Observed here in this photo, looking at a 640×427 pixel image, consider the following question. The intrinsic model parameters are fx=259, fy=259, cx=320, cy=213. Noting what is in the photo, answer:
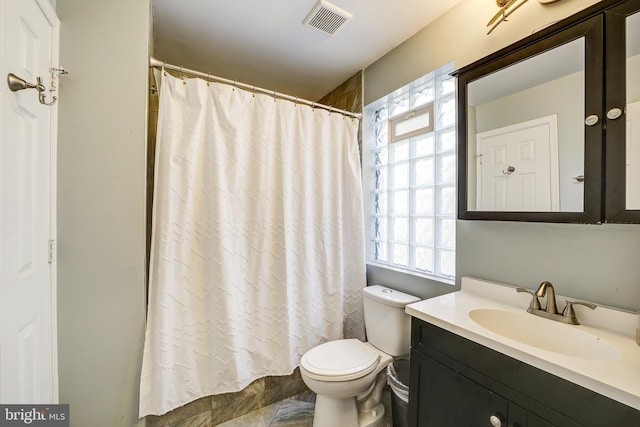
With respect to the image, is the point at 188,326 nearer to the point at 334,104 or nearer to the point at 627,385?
the point at 627,385

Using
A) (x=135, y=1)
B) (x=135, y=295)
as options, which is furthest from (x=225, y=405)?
(x=135, y=1)

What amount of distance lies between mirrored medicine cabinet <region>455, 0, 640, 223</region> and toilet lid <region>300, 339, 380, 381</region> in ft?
3.10

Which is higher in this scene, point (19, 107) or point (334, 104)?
point (334, 104)

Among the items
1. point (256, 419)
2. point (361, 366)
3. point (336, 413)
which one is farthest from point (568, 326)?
point (256, 419)

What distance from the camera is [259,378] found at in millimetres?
1678

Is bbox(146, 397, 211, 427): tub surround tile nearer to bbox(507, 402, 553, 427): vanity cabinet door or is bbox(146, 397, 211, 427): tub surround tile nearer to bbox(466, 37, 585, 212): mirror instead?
bbox(507, 402, 553, 427): vanity cabinet door

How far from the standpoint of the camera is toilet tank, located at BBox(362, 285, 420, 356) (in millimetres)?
1518

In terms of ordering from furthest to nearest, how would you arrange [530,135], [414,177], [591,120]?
[414,177]
[530,135]
[591,120]

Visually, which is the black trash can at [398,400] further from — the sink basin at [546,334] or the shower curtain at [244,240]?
the sink basin at [546,334]

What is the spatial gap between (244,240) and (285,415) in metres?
1.15

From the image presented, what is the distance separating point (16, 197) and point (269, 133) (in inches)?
45.4

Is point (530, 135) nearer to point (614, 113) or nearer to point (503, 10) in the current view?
point (614, 113)

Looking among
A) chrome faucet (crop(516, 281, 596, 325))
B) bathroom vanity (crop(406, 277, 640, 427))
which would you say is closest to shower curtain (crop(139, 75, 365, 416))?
bathroom vanity (crop(406, 277, 640, 427))

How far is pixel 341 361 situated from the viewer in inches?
56.0
